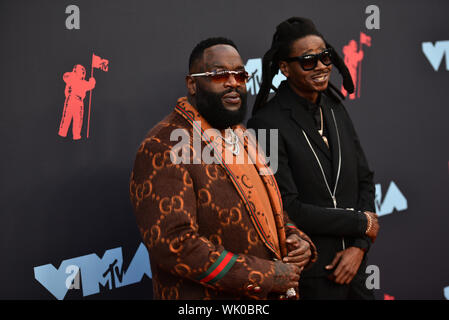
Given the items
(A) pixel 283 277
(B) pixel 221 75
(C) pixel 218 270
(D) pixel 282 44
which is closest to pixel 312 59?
(D) pixel 282 44

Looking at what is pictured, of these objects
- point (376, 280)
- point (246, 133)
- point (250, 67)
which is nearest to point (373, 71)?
point (250, 67)

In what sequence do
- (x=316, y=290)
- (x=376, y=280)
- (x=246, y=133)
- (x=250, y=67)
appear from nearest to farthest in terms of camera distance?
(x=246, y=133) → (x=316, y=290) → (x=250, y=67) → (x=376, y=280)

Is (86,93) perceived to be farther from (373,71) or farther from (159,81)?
(373,71)

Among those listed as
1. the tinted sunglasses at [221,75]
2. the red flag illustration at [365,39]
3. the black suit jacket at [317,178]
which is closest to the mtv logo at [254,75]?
the black suit jacket at [317,178]

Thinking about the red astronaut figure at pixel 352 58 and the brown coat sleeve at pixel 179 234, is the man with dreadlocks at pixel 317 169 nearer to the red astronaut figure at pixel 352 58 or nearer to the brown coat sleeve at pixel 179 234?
the brown coat sleeve at pixel 179 234

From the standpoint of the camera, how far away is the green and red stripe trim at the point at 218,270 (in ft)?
6.57

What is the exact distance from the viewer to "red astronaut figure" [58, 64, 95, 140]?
Result: 279cm

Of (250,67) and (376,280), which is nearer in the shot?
(250,67)

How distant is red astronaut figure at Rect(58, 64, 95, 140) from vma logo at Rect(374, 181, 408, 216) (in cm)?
268

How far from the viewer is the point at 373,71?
14.3 ft

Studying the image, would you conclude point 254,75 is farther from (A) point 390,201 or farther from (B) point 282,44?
(A) point 390,201

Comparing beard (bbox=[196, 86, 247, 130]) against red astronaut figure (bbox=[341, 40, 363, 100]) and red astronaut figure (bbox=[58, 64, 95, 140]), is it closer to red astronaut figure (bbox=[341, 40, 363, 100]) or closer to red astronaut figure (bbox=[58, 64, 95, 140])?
red astronaut figure (bbox=[58, 64, 95, 140])
